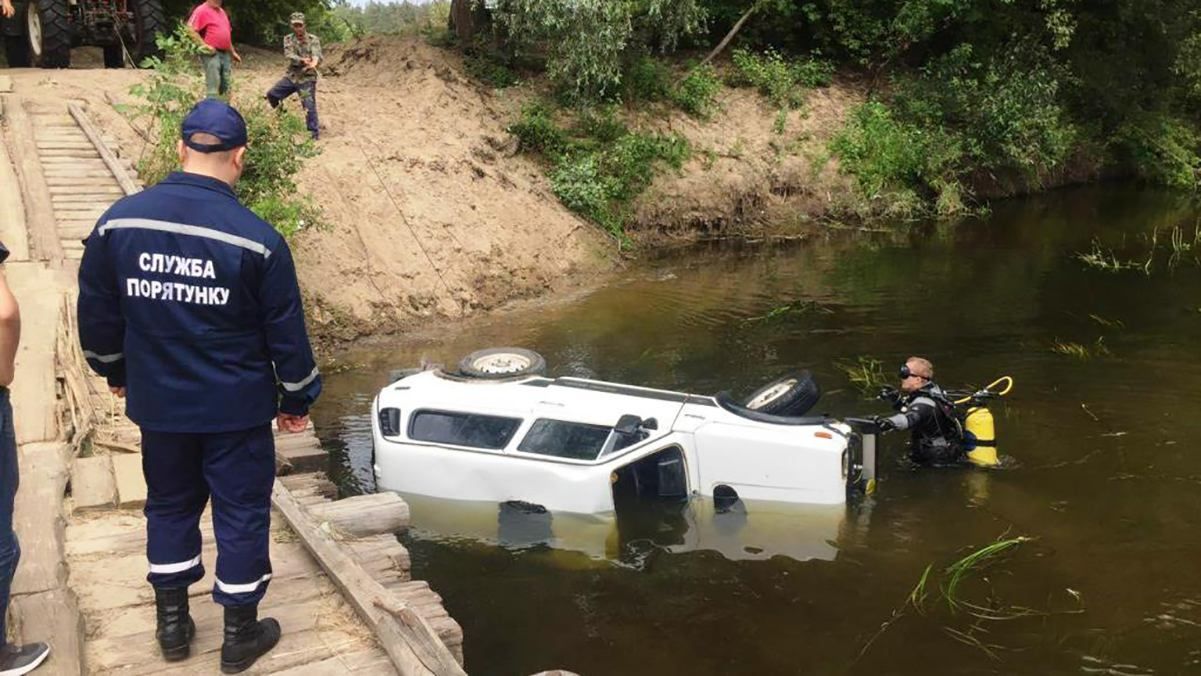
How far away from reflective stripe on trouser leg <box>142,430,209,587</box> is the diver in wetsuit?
640 cm

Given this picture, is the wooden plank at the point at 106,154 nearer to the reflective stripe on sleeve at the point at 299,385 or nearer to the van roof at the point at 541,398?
the van roof at the point at 541,398

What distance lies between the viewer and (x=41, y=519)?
17.4ft

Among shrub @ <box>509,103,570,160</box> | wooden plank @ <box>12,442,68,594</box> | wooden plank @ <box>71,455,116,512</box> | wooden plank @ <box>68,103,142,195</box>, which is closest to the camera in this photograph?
wooden plank @ <box>12,442,68,594</box>

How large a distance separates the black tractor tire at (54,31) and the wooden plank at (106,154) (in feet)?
12.2

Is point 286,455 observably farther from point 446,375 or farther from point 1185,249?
point 1185,249

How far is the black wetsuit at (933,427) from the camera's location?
9008 mm

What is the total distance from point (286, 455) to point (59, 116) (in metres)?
9.72

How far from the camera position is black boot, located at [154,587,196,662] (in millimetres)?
4207

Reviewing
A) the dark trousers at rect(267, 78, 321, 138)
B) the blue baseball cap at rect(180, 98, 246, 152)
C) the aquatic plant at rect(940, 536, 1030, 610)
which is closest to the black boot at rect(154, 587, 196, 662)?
the blue baseball cap at rect(180, 98, 246, 152)

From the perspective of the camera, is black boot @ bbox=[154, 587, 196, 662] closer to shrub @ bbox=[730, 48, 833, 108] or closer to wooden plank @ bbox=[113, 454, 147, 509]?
wooden plank @ bbox=[113, 454, 147, 509]

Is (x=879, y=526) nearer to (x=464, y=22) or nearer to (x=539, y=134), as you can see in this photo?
(x=539, y=134)

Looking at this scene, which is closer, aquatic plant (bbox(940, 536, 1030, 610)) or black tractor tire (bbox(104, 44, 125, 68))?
aquatic plant (bbox(940, 536, 1030, 610))

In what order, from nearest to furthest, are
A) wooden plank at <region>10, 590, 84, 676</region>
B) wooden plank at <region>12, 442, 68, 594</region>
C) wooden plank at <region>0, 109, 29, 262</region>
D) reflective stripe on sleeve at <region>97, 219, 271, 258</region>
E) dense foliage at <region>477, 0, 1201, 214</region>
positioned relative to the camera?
reflective stripe on sleeve at <region>97, 219, 271, 258</region>, wooden plank at <region>10, 590, 84, 676</region>, wooden plank at <region>12, 442, 68, 594</region>, wooden plank at <region>0, 109, 29, 262</region>, dense foliage at <region>477, 0, 1201, 214</region>

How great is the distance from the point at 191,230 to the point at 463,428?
5007mm
